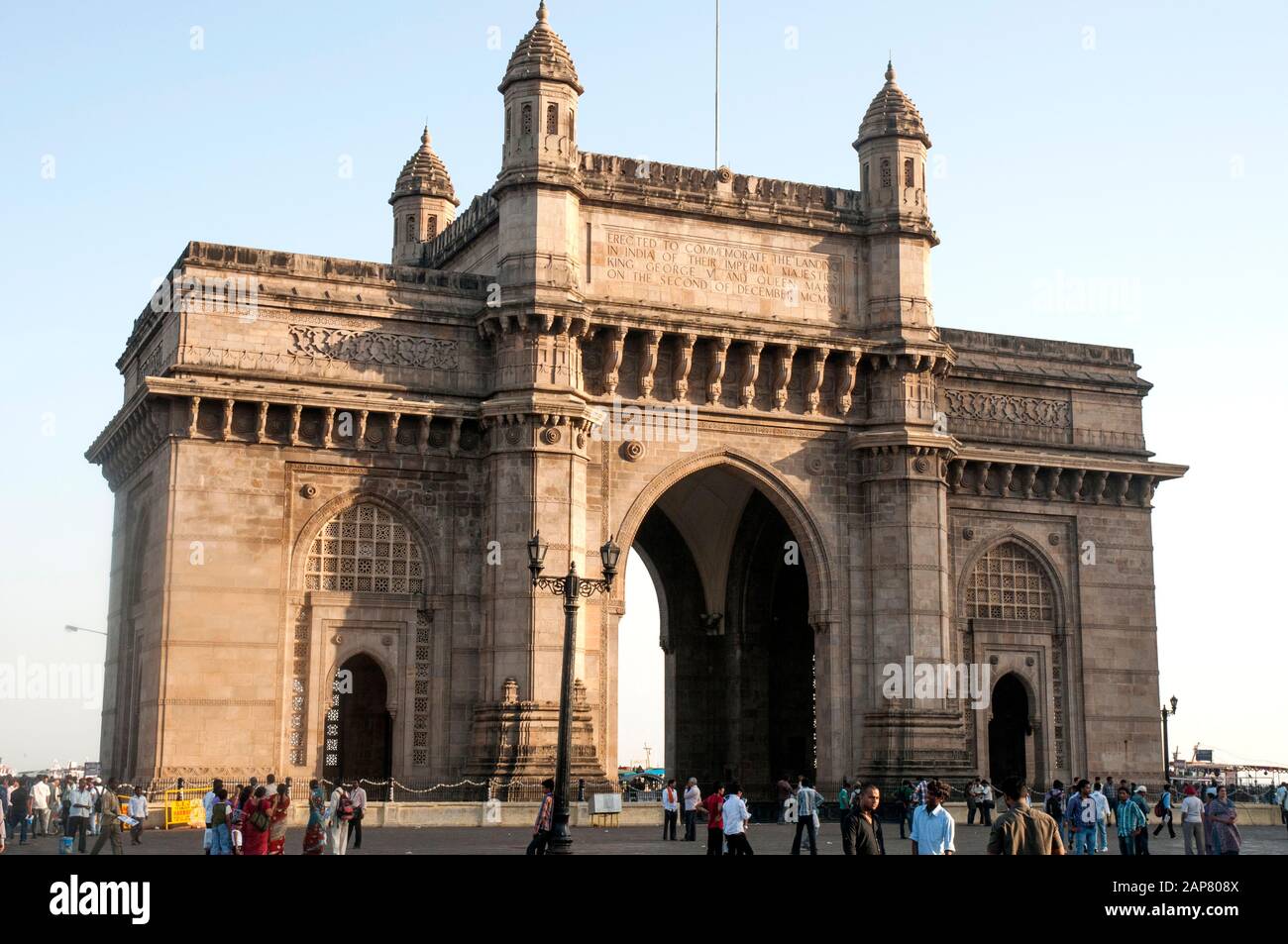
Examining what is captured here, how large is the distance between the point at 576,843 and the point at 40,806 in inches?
508

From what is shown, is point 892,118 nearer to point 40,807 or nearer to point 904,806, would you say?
point 904,806

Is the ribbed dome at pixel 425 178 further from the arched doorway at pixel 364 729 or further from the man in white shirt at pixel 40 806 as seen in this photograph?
the man in white shirt at pixel 40 806

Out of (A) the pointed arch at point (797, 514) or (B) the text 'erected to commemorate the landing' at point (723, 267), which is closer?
(B) the text 'erected to commemorate the landing' at point (723, 267)

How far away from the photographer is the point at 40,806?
35.5 m

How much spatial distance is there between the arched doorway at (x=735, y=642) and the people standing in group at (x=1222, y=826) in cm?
2393

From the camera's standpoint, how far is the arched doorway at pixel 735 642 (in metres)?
46.4

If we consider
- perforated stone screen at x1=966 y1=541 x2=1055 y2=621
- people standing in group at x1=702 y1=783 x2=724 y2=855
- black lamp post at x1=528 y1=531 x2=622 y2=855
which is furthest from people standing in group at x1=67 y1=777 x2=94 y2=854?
perforated stone screen at x1=966 y1=541 x2=1055 y2=621

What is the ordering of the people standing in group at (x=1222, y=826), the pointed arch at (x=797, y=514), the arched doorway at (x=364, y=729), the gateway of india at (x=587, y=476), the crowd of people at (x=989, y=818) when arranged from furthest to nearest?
the pointed arch at (x=797, y=514), the arched doorway at (x=364, y=729), the gateway of india at (x=587, y=476), the people standing in group at (x=1222, y=826), the crowd of people at (x=989, y=818)

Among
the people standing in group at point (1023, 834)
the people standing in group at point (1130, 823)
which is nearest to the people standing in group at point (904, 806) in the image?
the people standing in group at point (1130, 823)

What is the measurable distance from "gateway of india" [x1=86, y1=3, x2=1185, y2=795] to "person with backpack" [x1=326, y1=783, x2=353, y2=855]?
958 cm

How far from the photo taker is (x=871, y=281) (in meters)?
41.8

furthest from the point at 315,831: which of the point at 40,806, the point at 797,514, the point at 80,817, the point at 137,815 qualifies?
the point at 797,514

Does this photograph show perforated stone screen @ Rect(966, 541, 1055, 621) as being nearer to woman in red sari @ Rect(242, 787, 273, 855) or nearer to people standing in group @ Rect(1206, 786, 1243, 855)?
people standing in group @ Rect(1206, 786, 1243, 855)
